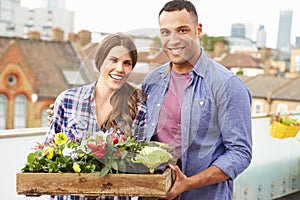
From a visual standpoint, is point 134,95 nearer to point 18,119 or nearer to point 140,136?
point 140,136

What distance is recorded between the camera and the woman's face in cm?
126

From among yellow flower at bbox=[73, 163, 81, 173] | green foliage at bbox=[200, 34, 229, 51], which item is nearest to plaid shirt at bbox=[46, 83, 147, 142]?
yellow flower at bbox=[73, 163, 81, 173]

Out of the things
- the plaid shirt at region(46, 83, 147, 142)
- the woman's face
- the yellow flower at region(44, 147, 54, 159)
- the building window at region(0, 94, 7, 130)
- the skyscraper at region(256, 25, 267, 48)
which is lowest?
the building window at region(0, 94, 7, 130)

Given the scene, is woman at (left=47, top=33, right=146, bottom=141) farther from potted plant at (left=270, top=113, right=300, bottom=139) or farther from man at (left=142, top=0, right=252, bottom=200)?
potted plant at (left=270, top=113, right=300, bottom=139)

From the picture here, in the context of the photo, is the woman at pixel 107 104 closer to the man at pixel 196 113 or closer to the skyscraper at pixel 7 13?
the man at pixel 196 113

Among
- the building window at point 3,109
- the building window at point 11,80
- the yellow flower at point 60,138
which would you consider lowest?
the building window at point 3,109

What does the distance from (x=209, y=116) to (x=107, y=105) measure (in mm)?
246

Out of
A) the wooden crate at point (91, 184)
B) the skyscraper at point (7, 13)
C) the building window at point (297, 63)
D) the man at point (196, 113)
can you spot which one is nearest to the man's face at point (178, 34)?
the man at point (196, 113)

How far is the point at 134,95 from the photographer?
137 cm

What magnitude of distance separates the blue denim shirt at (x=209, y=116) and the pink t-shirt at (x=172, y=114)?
1 centimetres

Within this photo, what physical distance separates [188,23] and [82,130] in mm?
363

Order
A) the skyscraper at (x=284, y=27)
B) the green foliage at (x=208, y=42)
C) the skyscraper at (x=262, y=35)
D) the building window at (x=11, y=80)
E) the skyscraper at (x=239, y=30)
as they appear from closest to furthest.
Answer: the green foliage at (x=208, y=42) < the skyscraper at (x=239, y=30) < the skyscraper at (x=262, y=35) < the skyscraper at (x=284, y=27) < the building window at (x=11, y=80)

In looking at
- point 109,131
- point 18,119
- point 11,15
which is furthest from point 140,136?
point 18,119

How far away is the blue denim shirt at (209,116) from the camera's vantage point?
1357 millimetres
